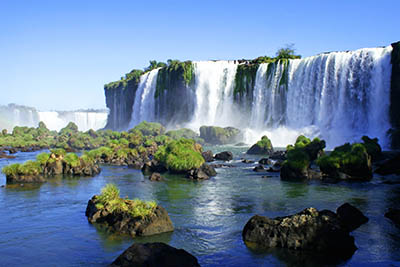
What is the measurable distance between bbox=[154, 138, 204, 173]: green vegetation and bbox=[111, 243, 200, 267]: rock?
24.9 meters

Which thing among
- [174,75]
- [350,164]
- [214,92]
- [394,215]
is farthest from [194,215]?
[174,75]

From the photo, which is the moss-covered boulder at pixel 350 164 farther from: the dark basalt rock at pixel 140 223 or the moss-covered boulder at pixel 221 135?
the moss-covered boulder at pixel 221 135

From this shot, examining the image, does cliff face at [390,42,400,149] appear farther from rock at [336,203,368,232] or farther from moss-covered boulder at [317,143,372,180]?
rock at [336,203,368,232]

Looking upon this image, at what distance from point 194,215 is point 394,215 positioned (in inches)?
416

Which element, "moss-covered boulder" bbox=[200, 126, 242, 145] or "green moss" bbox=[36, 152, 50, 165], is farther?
"moss-covered boulder" bbox=[200, 126, 242, 145]

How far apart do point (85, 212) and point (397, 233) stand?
1663 centimetres

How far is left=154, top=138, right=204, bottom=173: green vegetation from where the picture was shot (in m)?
38.9

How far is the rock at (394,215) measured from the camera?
19975 mm

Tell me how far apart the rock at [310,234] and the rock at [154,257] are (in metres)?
4.17

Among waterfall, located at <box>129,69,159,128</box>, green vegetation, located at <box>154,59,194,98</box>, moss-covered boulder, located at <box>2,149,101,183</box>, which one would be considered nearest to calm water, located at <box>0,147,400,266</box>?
moss-covered boulder, located at <box>2,149,101,183</box>

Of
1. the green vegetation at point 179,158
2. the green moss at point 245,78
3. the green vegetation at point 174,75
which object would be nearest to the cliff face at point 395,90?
the green vegetation at point 179,158

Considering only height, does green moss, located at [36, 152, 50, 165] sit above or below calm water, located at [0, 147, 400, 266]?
above

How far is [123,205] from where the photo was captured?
19703 mm

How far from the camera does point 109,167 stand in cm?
4731
